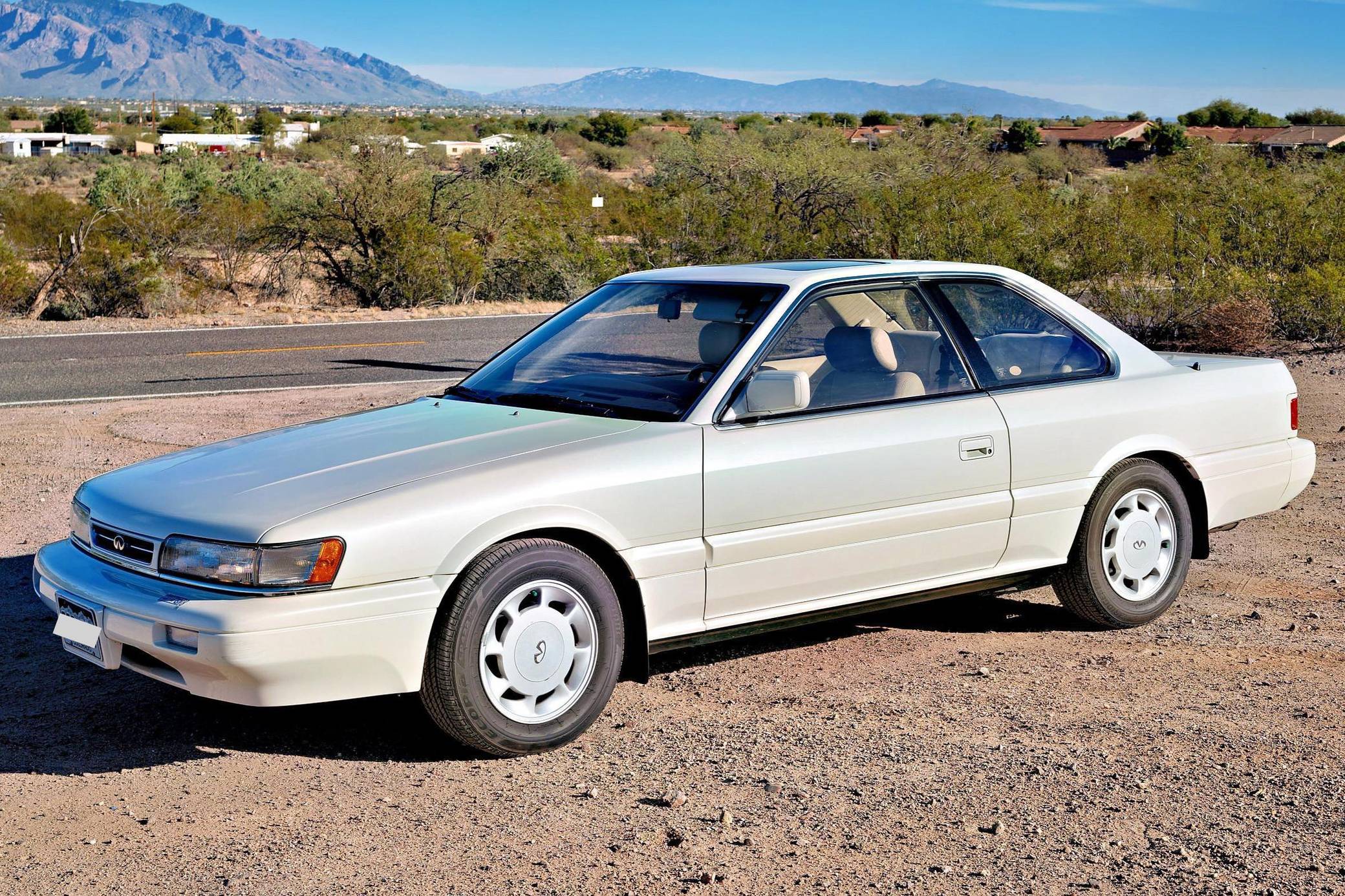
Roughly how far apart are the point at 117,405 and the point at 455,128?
3594 inches

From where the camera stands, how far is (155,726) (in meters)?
4.97

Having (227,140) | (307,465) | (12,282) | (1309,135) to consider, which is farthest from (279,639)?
(227,140)

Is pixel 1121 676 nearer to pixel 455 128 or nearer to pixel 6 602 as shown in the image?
pixel 6 602

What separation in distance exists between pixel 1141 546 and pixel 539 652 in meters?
2.93

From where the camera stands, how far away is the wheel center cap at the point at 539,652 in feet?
14.8

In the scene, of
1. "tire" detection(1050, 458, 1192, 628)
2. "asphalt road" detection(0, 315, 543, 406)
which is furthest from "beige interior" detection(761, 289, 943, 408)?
"asphalt road" detection(0, 315, 543, 406)

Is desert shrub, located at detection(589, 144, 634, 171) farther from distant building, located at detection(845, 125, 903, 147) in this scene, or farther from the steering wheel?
the steering wheel

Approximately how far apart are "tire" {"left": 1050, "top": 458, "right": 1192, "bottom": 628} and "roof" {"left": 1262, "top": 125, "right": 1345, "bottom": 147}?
2842 inches

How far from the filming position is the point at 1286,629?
6051 millimetres

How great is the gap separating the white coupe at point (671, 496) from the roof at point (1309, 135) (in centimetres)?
7239

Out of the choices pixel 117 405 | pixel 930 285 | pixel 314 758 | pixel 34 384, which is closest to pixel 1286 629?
pixel 930 285

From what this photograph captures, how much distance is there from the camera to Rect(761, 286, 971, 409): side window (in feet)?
17.7

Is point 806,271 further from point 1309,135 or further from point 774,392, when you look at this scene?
point 1309,135

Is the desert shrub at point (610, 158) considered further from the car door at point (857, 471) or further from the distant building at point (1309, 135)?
the car door at point (857, 471)
